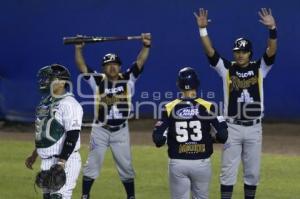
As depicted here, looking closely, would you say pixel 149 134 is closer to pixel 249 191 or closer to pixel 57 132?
pixel 249 191

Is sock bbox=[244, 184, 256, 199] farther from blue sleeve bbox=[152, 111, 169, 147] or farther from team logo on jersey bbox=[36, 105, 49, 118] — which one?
team logo on jersey bbox=[36, 105, 49, 118]

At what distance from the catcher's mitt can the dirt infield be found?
23.6 ft

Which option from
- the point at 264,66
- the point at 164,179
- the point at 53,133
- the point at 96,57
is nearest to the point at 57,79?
the point at 53,133

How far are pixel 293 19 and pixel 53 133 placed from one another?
8.94 meters

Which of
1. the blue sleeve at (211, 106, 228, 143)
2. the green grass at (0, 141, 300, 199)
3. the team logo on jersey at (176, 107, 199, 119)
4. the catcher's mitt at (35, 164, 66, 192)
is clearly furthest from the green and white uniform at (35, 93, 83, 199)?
the green grass at (0, 141, 300, 199)

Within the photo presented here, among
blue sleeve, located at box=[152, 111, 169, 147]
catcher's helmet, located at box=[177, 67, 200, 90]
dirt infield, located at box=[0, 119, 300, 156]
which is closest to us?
blue sleeve, located at box=[152, 111, 169, 147]

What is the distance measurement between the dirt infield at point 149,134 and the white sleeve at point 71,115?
710cm

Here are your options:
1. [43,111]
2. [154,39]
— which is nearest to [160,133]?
[43,111]

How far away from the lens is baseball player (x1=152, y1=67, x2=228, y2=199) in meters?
6.94

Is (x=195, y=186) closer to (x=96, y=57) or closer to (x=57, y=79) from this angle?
(x=57, y=79)

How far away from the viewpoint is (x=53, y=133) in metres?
6.56

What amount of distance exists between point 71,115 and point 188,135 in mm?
1142

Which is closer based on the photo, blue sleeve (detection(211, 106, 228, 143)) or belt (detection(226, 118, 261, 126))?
blue sleeve (detection(211, 106, 228, 143))

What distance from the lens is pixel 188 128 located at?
22.8 ft
